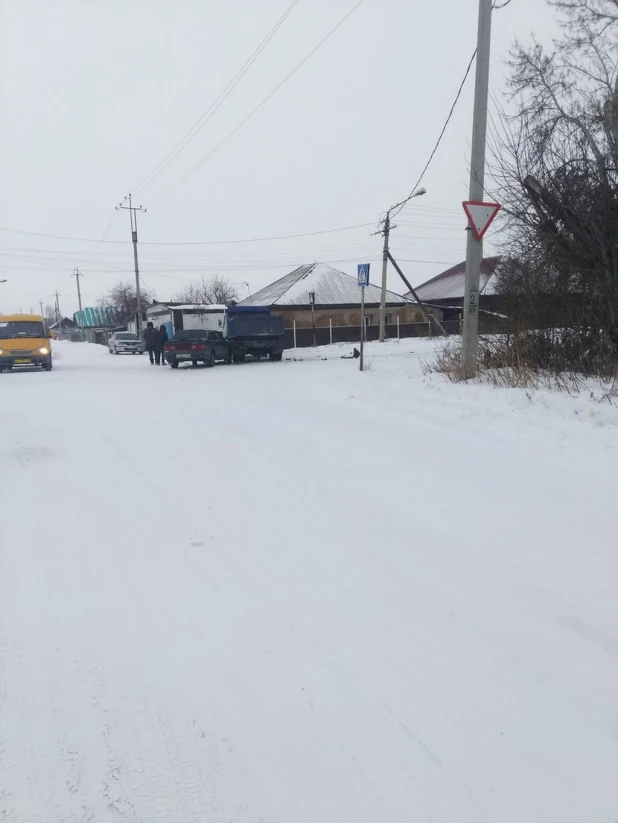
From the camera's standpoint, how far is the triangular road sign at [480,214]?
9727mm

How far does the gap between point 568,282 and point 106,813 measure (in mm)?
10048

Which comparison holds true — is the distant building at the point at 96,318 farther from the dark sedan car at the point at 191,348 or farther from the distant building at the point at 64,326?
the dark sedan car at the point at 191,348

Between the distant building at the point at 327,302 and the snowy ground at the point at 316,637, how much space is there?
33711mm

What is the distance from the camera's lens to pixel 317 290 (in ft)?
147

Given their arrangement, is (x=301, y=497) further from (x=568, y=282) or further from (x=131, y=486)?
(x=568, y=282)

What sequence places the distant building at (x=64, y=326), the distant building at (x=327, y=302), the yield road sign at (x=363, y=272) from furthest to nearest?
1. the distant building at (x=64, y=326)
2. the distant building at (x=327, y=302)
3. the yield road sign at (x=363, y=272)

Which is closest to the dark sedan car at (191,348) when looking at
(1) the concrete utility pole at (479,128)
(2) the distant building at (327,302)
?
(1) the concrete utility pole at (479,128)

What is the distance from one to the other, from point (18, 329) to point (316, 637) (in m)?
22.5

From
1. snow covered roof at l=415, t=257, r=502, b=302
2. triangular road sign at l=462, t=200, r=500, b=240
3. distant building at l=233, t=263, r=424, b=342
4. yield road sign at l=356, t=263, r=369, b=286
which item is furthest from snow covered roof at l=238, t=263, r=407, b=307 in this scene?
triangular road sign at l=462, t=200, r=500, b=240

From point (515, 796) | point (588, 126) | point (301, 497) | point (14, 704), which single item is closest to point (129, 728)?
point (14, 704)

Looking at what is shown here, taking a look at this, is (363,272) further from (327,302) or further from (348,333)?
(327,302)

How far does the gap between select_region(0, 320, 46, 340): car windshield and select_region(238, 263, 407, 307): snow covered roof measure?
2105 cm

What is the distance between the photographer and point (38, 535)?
472 cm

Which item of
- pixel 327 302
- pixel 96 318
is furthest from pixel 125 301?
pixel 327 302
